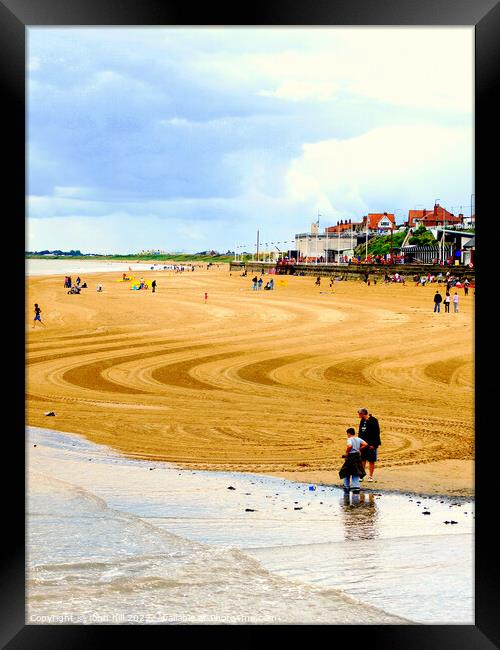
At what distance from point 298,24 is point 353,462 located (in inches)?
235

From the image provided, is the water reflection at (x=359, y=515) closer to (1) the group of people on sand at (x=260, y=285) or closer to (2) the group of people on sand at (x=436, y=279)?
(2) the group of people on sand at (x=436, y=279)

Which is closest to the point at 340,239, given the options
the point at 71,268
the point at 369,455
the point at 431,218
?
the point at 431,218

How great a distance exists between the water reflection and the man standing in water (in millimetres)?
553

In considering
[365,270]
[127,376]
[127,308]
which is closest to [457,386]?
[127,376]

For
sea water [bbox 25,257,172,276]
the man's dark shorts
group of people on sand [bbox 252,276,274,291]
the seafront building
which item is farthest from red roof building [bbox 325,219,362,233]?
the man's dark shorts

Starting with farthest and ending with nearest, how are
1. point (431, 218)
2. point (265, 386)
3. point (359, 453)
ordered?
point (431, 218) → point (265, 386) → point (359, 453)

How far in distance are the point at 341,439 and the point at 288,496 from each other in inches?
135

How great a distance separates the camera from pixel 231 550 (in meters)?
7.09

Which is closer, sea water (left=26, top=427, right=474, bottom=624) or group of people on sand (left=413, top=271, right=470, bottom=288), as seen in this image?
sea water (left=26, top=427, right=474, bottom=624)

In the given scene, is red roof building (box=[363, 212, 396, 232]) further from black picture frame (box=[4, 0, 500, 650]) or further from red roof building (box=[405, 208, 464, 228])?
black picture frame (box=[4, 0, 500, 650])

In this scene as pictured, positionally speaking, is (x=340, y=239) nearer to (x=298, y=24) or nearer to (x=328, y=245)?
(x=328, y=245)

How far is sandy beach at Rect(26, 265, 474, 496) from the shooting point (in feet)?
37.3

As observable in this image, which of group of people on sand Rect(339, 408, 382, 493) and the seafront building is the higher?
the seafront building

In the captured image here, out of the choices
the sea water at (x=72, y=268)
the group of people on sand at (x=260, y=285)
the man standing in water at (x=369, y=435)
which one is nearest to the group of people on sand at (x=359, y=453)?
the man standing in water at (x=369, y=435)
